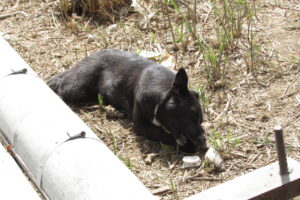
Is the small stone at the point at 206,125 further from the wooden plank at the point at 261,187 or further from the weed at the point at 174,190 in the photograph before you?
the wooden plank at the point at 261,187

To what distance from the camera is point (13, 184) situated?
3.71 metres

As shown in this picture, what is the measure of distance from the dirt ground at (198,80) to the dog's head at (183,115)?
0.14 metres

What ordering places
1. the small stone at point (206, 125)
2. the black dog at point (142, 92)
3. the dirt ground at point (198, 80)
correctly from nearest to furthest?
the dirt ground at point (198, 80), the black dog at point (142, 92), the small stone at point (206, 125)

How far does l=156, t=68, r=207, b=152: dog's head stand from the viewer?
16.2 feet

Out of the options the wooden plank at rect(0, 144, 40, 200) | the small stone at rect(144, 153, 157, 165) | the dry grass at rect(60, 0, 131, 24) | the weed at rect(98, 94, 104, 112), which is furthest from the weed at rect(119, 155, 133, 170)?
the dry grass at rect(60, 0, 131, 24)

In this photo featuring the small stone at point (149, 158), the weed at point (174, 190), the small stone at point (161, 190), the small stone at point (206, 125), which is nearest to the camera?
the weed at point (174, 190)

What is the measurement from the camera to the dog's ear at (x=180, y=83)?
4.93m

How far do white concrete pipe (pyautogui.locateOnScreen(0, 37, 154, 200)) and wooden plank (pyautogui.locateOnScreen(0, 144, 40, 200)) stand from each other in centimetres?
13

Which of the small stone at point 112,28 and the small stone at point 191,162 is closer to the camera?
the small stone at point 191,162

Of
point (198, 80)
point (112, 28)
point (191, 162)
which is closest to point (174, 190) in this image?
point (191, 162)

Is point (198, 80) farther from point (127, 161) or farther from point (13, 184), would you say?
point (13, 184)

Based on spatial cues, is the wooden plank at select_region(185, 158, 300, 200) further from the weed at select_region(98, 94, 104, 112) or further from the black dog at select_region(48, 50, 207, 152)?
the weed at select_region(98, 94, 104, 112)

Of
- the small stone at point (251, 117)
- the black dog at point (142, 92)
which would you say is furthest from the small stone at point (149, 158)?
the small stone at point (251, 117)

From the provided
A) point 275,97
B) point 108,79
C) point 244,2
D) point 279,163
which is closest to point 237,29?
point 244,2
